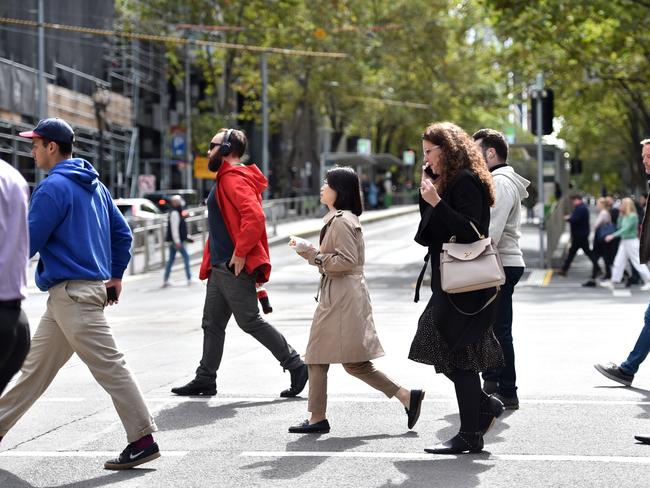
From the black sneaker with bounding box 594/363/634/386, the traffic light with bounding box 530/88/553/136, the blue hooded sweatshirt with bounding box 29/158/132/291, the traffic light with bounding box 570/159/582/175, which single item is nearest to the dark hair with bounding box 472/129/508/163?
the black sneaker with bounding box 594/363/634/386

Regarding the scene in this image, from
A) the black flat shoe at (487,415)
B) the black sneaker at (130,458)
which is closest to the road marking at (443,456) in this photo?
the black flat shoe at (487,415)

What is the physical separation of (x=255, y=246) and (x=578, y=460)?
286 cm

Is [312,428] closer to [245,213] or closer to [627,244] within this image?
[245,213]

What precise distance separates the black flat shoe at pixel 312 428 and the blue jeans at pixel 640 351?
270cm

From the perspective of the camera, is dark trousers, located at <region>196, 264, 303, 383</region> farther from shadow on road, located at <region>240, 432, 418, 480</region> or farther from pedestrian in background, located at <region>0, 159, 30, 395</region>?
pedestrian in background, located at <region>0, 159, 30, 395</region>

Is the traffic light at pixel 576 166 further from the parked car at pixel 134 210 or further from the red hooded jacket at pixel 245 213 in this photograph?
the red hooded jacket at pixel 245 213

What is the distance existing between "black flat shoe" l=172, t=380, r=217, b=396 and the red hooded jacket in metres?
0.82

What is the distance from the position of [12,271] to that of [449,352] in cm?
264

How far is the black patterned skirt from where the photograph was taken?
667cm

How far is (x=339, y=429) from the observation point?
7.52 meters

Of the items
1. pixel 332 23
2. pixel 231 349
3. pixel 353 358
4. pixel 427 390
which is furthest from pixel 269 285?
pixel 332 23

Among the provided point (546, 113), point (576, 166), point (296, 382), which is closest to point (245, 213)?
point (296, 382)

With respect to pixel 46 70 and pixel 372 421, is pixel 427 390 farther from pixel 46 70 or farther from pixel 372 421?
pixel 46 70

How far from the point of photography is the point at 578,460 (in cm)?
654
